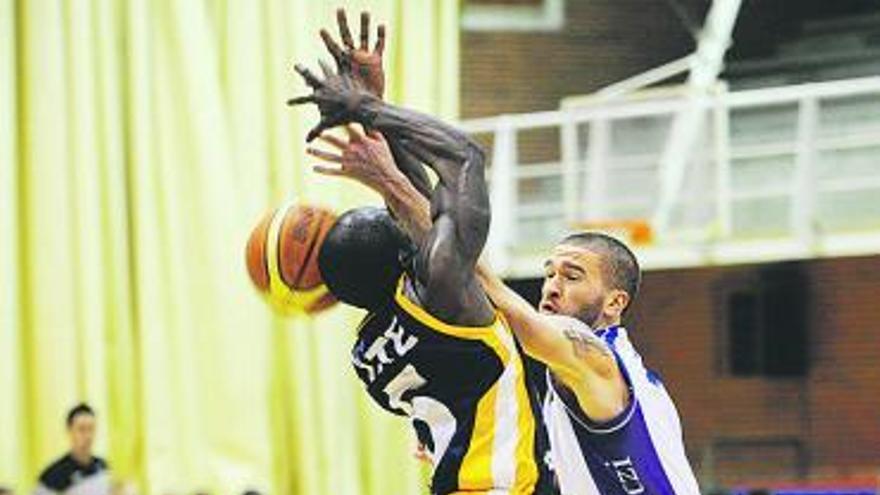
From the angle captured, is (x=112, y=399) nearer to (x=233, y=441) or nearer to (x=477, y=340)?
(x=233, y=441)

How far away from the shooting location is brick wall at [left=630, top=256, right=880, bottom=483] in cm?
1270

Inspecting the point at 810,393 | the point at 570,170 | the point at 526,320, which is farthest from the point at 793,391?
the point at 526,320

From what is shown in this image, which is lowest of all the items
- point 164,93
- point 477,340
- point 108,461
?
point 108,461

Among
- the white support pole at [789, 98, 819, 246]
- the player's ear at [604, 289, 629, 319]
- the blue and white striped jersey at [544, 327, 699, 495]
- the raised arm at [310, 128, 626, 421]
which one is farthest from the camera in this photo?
the white support pole at [789, 98, 819, 246]

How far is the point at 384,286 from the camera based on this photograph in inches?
169

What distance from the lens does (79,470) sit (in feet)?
34.5

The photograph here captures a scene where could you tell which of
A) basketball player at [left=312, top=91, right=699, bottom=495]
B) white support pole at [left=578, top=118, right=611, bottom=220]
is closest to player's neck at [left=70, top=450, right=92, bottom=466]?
white support pole at [left=578, top=118, right=611, bottom=220]

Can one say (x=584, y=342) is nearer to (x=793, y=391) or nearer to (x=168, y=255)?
(x=168, y=255)

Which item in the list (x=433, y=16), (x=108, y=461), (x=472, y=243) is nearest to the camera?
(x=472, y=243)

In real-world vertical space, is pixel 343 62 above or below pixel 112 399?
above

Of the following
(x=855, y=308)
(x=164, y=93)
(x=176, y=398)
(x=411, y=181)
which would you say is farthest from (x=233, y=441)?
(x=411, y=181)

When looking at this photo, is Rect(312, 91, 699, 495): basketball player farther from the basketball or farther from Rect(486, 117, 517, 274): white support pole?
Rect(486, 117, 517, 274): white support pole

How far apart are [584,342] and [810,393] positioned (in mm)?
8706

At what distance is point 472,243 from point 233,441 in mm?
8063
